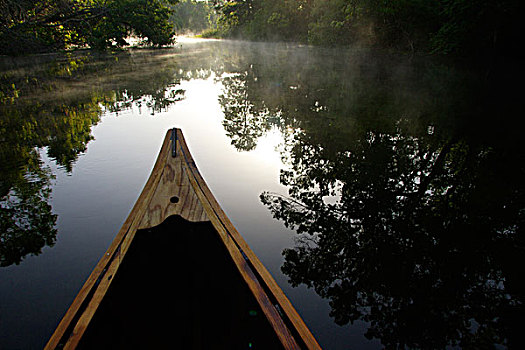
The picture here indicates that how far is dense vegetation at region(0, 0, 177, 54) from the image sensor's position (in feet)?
52.3

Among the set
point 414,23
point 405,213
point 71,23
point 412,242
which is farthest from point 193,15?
point 412,242

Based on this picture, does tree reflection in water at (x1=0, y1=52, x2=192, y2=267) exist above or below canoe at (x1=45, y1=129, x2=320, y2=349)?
below

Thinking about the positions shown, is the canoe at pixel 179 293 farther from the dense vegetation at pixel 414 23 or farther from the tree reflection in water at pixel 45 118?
the dense vegetation at pixel 414 23

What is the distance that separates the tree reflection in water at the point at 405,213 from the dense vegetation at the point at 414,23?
534 centimetres

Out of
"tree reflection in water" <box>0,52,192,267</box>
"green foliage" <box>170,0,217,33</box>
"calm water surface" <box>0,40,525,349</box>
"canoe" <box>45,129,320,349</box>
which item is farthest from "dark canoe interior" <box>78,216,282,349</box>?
"green foliage" <box>170,0,217,33</box>

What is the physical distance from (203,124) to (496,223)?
6.88 m

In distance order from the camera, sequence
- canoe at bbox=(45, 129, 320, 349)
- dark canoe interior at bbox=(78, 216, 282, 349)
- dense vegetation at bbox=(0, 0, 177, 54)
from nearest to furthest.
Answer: canoe at bbox=(45, 129, 320, 349) < dark canoe interior at bbox=(78, 216, 282, 349) < dense vegetation at bbox=(0, 0, 177, 54)

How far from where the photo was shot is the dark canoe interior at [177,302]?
6.22ft

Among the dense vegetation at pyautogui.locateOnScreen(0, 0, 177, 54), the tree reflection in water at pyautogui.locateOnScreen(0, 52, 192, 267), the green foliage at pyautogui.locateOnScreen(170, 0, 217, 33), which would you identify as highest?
the green foliage at pyautogui.locateOnScreen(170, 0, 217, 33)

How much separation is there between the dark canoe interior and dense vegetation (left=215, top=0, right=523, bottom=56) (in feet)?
46.2

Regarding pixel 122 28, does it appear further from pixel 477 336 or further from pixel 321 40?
pixel 477 336

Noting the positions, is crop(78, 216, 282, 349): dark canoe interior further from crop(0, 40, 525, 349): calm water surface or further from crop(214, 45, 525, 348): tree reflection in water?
crop(214, 45, 525, 348): tree reflection in water

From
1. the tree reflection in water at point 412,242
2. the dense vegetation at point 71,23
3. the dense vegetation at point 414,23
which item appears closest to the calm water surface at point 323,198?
the tree reflection in water at point 412,242

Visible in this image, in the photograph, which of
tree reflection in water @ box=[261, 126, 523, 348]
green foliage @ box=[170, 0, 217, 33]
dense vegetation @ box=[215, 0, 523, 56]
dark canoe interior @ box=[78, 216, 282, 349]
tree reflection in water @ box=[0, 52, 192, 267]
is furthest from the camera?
green foliage @ box=[170, 0, 217, 33]
